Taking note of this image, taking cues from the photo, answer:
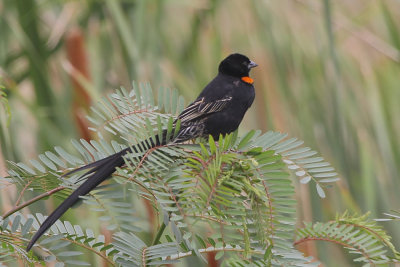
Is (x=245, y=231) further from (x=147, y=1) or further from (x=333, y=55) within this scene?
(x=147, y=1)

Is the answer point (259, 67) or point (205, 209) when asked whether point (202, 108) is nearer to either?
point (205, 209)

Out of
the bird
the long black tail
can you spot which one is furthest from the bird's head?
the long black tail

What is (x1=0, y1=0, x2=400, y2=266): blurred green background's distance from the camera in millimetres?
2273

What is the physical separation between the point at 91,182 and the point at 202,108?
2.33 feet

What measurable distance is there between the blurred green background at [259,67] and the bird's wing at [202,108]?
0.63 metres

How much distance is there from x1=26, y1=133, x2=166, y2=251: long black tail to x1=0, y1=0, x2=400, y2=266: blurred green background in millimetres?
1187

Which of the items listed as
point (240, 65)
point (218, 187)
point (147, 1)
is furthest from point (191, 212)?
point (147, 1)

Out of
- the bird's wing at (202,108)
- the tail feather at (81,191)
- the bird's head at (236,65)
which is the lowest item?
the tail feather at (81,191)

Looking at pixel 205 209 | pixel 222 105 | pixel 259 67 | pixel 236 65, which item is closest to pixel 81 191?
pixel 205 209

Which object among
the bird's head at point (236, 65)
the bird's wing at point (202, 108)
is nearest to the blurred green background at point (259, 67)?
the bird's head at point (236, 65)

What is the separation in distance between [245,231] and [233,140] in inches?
8.1

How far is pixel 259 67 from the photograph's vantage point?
8.06 ft

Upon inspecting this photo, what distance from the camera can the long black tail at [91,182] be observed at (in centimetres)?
85

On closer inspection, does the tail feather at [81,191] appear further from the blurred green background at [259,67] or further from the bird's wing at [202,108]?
the blurred green background at [259,67]
